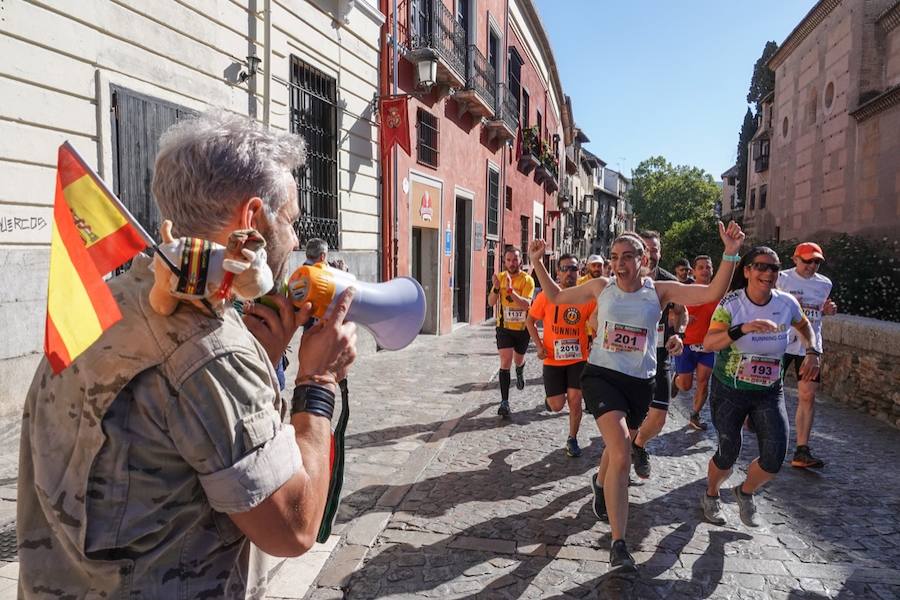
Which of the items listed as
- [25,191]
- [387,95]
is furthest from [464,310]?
[25,191]

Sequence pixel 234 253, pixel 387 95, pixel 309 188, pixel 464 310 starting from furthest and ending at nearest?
pixel 464 310
pixel 387 95
pixel 309 188
pixel 234 253

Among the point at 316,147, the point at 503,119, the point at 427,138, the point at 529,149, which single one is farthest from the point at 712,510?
the point at 529,149

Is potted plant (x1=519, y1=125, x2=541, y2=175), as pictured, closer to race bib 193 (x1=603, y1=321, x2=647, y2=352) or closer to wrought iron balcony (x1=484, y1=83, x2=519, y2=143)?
wrought iron balcony (x1=484, y1=83, x2=519, y2=143)

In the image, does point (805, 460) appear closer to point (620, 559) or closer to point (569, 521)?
point (569, 521)

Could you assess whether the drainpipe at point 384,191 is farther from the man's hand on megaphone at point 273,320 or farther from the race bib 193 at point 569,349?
the man's hand on megaphone at point 273,320

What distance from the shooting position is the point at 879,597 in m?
3.28

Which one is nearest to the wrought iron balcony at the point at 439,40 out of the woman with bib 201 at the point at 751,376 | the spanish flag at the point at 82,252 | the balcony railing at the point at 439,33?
the balcony railing at the point at 439,33

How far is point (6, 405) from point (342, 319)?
5063mm

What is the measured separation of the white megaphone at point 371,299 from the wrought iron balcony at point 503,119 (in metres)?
17.0

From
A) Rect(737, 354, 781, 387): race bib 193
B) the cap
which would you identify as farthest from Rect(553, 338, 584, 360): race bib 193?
the cap

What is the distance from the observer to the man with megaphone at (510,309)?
295 inches

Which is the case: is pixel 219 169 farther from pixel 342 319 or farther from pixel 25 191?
pixel 25 191

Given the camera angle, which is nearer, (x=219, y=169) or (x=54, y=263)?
(x=54, y=263)

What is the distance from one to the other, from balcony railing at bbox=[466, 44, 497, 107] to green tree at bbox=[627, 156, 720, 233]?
184 ft
